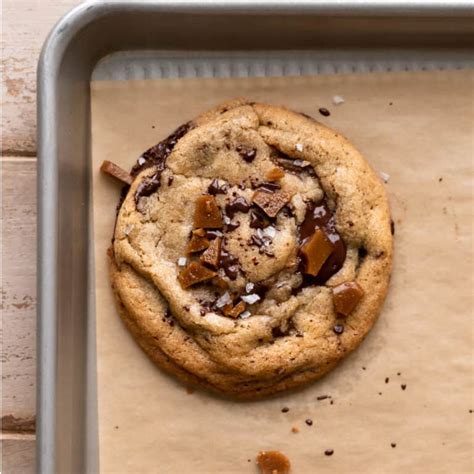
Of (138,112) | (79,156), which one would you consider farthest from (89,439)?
(138,112)

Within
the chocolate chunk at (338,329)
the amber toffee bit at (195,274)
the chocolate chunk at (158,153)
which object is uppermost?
the chocolate chunk at (158,153)

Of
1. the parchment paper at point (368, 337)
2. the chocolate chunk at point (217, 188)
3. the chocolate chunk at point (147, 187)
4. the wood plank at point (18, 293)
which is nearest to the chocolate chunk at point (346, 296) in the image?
the parchment paper at point (368, 337)

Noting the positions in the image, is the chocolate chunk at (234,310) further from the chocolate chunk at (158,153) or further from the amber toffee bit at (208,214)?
the chocolate chunk at (158,153)

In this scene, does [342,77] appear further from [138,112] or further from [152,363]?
[152,363]

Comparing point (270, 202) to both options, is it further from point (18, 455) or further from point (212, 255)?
point (18, 455)

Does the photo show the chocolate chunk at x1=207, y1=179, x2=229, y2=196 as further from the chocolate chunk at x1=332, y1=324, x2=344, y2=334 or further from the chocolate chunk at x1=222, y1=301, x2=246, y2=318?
the chocolate chunk at x1=332, y1=324, x2=344, y2=334

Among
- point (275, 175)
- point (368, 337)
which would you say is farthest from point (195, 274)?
point (368, 337)
